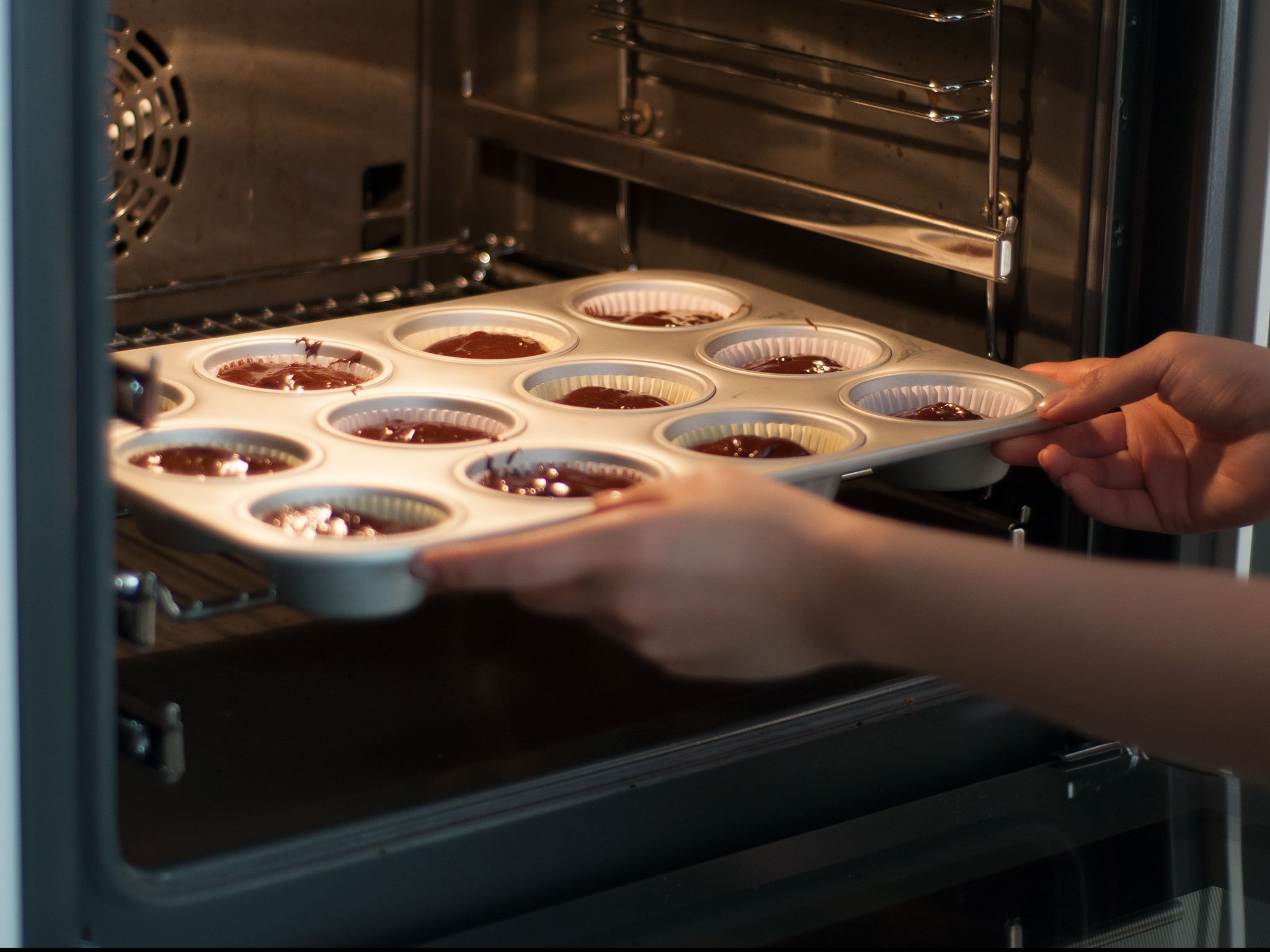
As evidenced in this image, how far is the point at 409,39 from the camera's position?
1.82 metres

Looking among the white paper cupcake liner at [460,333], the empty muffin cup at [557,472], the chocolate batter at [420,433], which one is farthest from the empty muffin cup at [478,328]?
the empty muffin cup at [557,472]

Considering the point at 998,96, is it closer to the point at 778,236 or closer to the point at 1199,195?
the point at 1199,195

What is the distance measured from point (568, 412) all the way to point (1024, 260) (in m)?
0.45

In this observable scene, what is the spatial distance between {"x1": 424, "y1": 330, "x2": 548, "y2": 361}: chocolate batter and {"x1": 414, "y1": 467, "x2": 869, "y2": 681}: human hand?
1.76ft

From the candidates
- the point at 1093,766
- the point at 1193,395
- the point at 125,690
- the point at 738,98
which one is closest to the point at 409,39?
the point at 738,98

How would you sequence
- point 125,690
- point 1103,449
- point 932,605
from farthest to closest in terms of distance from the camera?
point 1103,449, point 125,690, point 932,605

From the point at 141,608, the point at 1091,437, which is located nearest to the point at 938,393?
the point at 1091,437

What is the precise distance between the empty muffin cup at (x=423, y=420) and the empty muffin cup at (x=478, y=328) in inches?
7.8

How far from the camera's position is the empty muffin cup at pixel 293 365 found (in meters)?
1.38

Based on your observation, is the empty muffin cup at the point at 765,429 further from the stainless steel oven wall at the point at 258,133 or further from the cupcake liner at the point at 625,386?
the stainless steel oven wall at the point at 258,133

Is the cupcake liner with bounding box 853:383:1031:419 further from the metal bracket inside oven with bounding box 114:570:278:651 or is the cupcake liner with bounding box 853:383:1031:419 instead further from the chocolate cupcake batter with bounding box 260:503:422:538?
the metal bracket inside oven with bounding box 114:570:278:651

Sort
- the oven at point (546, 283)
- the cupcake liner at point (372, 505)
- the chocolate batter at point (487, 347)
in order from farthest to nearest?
the chocolate batter at point (487, 347) → the cupcake liner at point (372, 505) → the oven at point (546, 283)

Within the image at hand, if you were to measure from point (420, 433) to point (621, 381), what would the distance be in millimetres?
244

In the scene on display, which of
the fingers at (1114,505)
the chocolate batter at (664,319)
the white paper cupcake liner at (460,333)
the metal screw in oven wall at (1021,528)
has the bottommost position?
the metal screw in oven wall at (1021,528)
